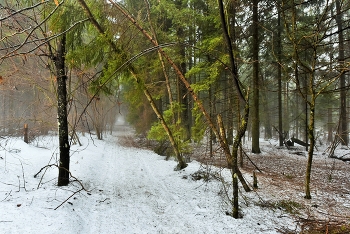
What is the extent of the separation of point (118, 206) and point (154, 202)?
3.25 feet

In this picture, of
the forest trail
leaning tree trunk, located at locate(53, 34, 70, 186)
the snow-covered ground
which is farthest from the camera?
leaning tree trunk, located at locate(53, 34, 70, 186)

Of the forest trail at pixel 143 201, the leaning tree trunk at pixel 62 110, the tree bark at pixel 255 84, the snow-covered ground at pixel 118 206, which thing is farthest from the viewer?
the tree bark at pixel 255 84

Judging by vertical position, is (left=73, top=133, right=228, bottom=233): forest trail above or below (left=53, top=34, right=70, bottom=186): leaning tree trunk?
below

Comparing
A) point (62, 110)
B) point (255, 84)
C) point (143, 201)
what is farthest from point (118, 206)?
point (255, 84)

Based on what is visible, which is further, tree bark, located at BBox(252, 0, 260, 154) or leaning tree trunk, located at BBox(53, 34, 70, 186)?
tree bark, located at BBox(252, 0, 260, 154)

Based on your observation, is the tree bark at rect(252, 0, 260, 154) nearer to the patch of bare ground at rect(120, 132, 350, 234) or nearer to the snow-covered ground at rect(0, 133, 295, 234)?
the patch of bare ground at rect(120, 132, 350, 234)

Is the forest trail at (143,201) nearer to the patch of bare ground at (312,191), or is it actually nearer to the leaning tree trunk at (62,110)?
the leaning tree trunk at (62,110)

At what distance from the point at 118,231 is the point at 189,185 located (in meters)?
3.23

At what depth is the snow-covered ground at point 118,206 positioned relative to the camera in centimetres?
416

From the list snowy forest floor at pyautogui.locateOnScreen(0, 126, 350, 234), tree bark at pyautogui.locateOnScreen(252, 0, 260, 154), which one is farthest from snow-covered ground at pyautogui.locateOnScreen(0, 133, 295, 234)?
tree bark at pyautogui.locateOnScreen(252, 0, 260, 154)

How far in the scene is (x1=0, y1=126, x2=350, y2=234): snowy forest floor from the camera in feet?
13.9

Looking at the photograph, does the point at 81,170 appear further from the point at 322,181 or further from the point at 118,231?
the point at 322,181

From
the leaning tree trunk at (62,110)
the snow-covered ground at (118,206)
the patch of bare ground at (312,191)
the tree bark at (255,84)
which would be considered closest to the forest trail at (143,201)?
the snow-covered ground at (118,206)

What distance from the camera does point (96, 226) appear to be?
14.2 ft
